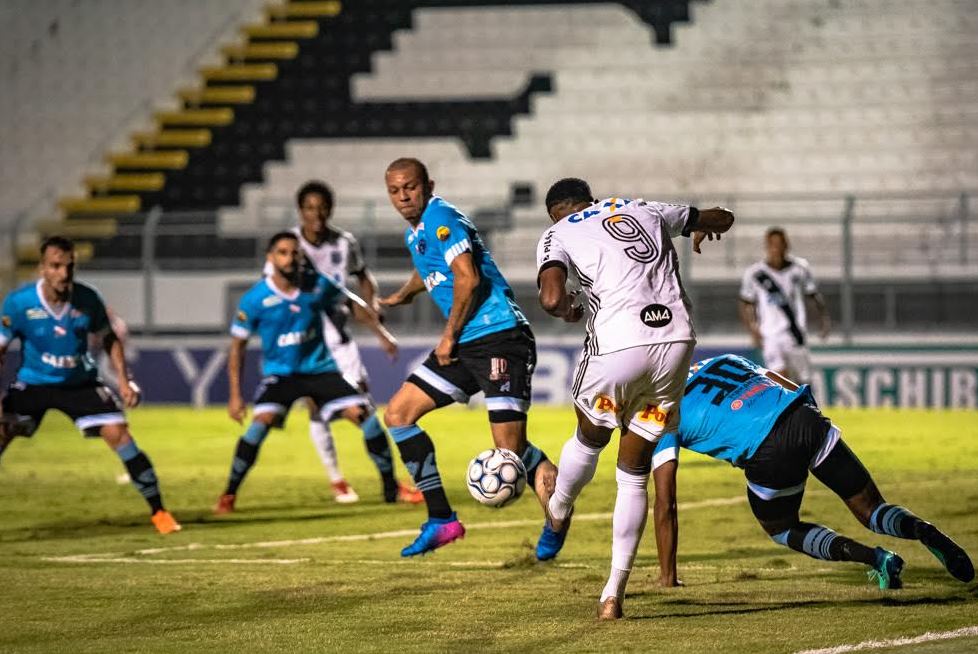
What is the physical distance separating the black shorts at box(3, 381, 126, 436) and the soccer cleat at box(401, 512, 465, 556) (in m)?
2.82

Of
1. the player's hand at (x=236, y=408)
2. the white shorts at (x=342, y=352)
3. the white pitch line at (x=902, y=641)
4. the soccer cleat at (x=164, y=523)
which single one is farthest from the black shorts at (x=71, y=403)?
the white pitch line at (x=902, y=641)

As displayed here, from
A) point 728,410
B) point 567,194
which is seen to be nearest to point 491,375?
point 567,194

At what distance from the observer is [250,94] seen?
2942 centimetres

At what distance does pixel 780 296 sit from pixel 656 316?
1004cm

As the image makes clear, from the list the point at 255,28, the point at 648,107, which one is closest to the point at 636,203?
the point at 648,107

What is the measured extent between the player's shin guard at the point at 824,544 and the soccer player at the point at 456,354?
136cm

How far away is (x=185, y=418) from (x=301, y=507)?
9.88 meters

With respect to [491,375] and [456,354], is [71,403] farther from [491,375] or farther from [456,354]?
[491,375]

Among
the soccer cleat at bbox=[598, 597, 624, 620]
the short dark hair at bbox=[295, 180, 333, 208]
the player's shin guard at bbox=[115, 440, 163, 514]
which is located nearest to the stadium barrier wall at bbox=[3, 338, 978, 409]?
the short dark hair at bbox=[295, 180, 333, 208]

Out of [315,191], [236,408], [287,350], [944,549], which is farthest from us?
[315,191]

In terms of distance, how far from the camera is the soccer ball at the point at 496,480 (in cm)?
739

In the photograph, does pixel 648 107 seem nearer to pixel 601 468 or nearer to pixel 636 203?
pixel 601 468

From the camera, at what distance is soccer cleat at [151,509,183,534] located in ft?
32.8

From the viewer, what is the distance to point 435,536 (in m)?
8.01
